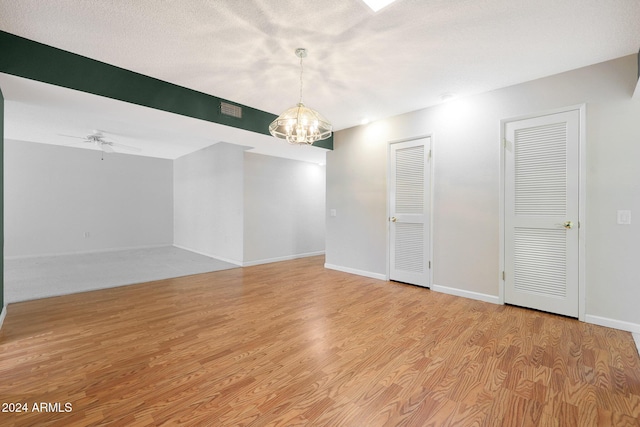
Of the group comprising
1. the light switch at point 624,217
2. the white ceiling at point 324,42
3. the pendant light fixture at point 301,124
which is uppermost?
the white ceiling at point 324,42

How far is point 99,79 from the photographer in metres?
2.71

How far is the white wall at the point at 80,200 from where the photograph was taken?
6.10 meters

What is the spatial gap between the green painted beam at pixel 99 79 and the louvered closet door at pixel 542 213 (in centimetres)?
375

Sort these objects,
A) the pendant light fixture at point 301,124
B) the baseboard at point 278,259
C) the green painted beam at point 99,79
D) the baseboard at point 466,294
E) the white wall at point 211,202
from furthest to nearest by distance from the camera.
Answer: the white wall at point 211,202 < the baseboard at point 278,259 < the baseboard at point 466,294 < the pendant light fixture at point 301,124 < the green painted beam at point 99,79

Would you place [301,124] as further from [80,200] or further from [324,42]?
[80,200]

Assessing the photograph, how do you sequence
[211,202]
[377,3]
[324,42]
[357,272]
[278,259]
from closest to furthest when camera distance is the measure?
[377,3] → [324,42] → [357,272] → [278,259] → [211,202]

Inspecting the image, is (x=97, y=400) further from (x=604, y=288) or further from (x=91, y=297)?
(x=604, y=288)

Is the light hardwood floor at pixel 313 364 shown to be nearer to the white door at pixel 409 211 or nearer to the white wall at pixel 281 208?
the white door at pixel 409 211

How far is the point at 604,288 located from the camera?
2.67 metres

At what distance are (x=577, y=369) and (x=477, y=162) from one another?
2.34 m

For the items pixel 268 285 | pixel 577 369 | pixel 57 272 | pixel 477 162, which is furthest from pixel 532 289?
pixel 57 272

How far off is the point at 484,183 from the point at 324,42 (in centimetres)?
254

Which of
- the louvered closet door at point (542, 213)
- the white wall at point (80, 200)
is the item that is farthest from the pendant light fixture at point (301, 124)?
the white wall at point (80, 200)

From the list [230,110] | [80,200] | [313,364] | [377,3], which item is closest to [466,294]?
[313,364]
